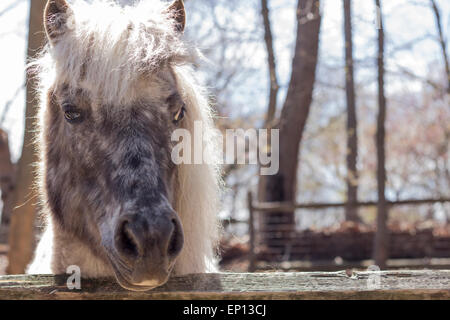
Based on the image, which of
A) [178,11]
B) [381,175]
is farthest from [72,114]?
[381,175]

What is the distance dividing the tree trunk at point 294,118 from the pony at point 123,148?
21.0 feet

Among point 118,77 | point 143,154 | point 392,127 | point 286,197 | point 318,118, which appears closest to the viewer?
point 143,154

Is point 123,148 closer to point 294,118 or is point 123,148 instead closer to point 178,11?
point 178,11

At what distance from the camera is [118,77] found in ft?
7.11

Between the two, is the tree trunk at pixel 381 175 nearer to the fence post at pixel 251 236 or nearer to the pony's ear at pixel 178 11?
the fence post at pixel 251 236

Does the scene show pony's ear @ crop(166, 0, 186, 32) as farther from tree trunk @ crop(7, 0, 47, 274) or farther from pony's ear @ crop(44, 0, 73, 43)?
tree trunk @ crop(7, 0, 47, 274)

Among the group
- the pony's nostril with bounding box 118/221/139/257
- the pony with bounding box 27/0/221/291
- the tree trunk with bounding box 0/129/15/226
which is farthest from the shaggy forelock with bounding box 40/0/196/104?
the tree trunk with bounding box 0/129/15/226

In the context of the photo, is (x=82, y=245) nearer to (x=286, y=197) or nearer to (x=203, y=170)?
(x=203, y=170)

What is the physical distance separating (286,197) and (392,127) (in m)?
23.3

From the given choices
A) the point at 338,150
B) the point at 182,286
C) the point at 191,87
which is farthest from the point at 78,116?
the point at 338,150

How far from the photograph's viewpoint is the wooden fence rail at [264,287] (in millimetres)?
1531

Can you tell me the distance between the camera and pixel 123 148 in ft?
6.61

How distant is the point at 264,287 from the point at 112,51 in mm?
1356

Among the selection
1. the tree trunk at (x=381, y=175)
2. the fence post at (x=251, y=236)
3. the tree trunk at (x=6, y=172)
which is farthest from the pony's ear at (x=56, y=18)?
the fence post at (x=251, y=236)
